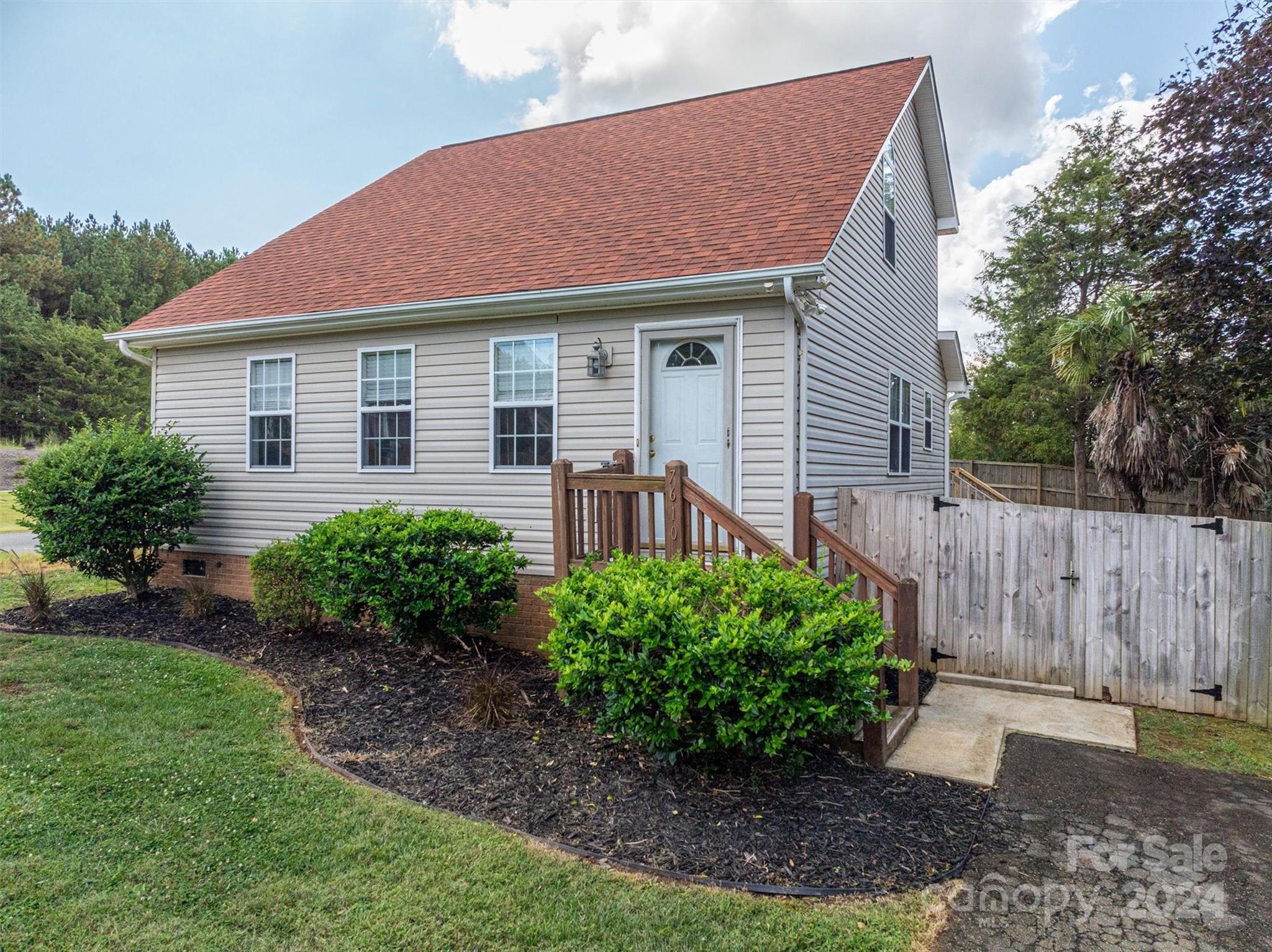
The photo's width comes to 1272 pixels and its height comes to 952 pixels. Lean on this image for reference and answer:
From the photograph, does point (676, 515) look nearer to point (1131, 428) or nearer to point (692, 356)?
point (692, 356)

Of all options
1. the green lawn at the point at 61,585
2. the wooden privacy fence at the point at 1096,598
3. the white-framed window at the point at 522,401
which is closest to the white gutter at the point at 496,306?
the white-framed window at the point at 522,401

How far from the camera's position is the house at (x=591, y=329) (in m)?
6.21

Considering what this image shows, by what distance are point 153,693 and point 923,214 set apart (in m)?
10.9

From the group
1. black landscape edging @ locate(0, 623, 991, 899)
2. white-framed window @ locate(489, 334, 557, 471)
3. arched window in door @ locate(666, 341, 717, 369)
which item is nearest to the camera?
black landscape edging @ locate(0, 623, 991, 899)

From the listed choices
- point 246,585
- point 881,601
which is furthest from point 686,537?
point 246,585

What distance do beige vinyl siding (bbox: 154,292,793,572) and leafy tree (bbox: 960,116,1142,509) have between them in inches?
649

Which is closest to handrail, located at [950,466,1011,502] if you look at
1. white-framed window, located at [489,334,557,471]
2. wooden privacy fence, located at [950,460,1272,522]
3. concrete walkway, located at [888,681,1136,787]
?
wooden privacy fence, located at [950,460,1272,522]

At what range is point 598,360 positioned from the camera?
6613 mm

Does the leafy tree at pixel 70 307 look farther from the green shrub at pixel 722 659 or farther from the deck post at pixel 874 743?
the deck post at pixel 874 743

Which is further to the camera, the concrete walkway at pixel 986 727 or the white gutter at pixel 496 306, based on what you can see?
the white gutter at pixel 496 306

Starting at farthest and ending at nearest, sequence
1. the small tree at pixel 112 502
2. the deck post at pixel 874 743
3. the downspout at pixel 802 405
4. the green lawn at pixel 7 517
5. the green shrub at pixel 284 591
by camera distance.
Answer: the green lawn at pixel 7 517
the small tree at pixel 112 502
the green shrub at pixel 284 591
the downspout at pixel 802 405
the deck post at pixel 874 743

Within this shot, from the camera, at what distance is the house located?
6.21 meters

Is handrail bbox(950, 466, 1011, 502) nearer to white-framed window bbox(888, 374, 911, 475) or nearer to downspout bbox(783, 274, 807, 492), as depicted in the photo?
white-framed window bbox(888, 374, 911, 475)

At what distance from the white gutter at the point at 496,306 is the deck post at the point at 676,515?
1941 mm
